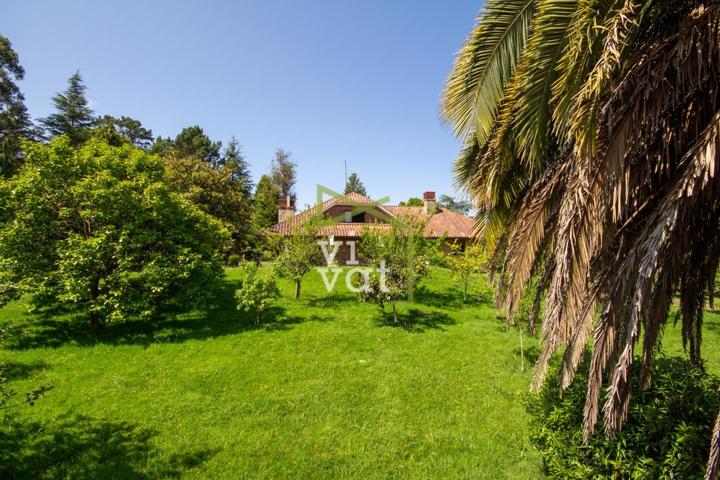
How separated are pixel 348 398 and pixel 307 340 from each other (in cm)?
377

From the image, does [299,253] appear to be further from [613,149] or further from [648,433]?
[613,149]

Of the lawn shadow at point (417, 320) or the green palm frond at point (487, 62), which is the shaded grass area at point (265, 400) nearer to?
the lawn shadow at point (417, 320)

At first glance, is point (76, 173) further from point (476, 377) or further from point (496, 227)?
point (476, 377)

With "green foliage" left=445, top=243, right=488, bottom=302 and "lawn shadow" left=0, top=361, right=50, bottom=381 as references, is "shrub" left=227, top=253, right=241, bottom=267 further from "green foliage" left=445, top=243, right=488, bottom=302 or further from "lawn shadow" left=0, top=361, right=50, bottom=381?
"green foliage" left=445, top=243, right=488, bottom=302

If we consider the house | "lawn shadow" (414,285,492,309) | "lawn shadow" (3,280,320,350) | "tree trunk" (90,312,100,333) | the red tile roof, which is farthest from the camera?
the house

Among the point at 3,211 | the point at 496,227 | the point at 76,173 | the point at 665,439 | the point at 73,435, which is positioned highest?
the point at 76,173

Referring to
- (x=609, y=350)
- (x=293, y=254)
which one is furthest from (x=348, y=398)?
(x=293, y=254)

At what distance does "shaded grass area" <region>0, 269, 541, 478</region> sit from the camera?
16.9ft

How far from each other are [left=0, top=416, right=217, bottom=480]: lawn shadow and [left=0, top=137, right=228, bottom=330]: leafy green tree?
4.48 metres

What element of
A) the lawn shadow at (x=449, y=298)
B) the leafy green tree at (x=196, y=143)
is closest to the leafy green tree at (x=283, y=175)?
the leafy green tree at (x=196, y=143)

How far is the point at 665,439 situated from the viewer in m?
3.27

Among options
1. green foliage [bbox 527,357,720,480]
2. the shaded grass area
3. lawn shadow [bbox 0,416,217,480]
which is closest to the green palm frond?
green foliage [bbox 527,357,720,480]

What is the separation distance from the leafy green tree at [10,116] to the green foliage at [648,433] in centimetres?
3877

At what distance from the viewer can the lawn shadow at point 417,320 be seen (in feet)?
40.3
